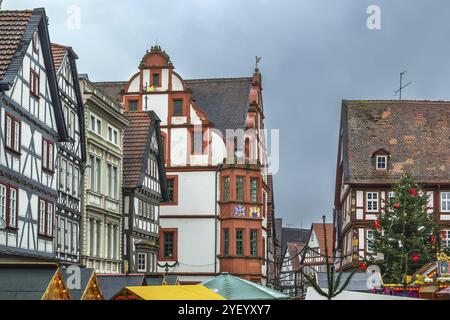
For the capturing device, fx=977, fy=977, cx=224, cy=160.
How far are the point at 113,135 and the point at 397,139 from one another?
2616cm

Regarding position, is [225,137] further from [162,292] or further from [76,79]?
[162,292]

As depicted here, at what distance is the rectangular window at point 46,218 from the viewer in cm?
3130

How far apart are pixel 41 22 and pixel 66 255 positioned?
9.12 meters

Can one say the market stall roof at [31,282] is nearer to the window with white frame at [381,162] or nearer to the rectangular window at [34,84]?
the rectangular window at [34,84]

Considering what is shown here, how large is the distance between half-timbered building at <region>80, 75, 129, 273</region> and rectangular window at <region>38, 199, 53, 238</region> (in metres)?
5.45

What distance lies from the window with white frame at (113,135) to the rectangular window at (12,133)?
13.7 metres

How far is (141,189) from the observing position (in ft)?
151

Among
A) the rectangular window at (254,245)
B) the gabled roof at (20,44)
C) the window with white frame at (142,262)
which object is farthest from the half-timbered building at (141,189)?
the gabled roof at (20,44)

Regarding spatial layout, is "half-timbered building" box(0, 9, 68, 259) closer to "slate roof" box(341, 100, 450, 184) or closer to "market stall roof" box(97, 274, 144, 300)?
"market stall roof" box(97, 274, 144, 300)

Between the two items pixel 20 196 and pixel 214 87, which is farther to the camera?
pixel 214 87

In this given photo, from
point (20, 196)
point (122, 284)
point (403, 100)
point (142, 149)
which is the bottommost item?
point (122, 284)

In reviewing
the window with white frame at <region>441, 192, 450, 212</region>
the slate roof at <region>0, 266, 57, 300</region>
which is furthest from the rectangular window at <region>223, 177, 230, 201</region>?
the slate roof at <region>0, 266, 57, 300</region>
